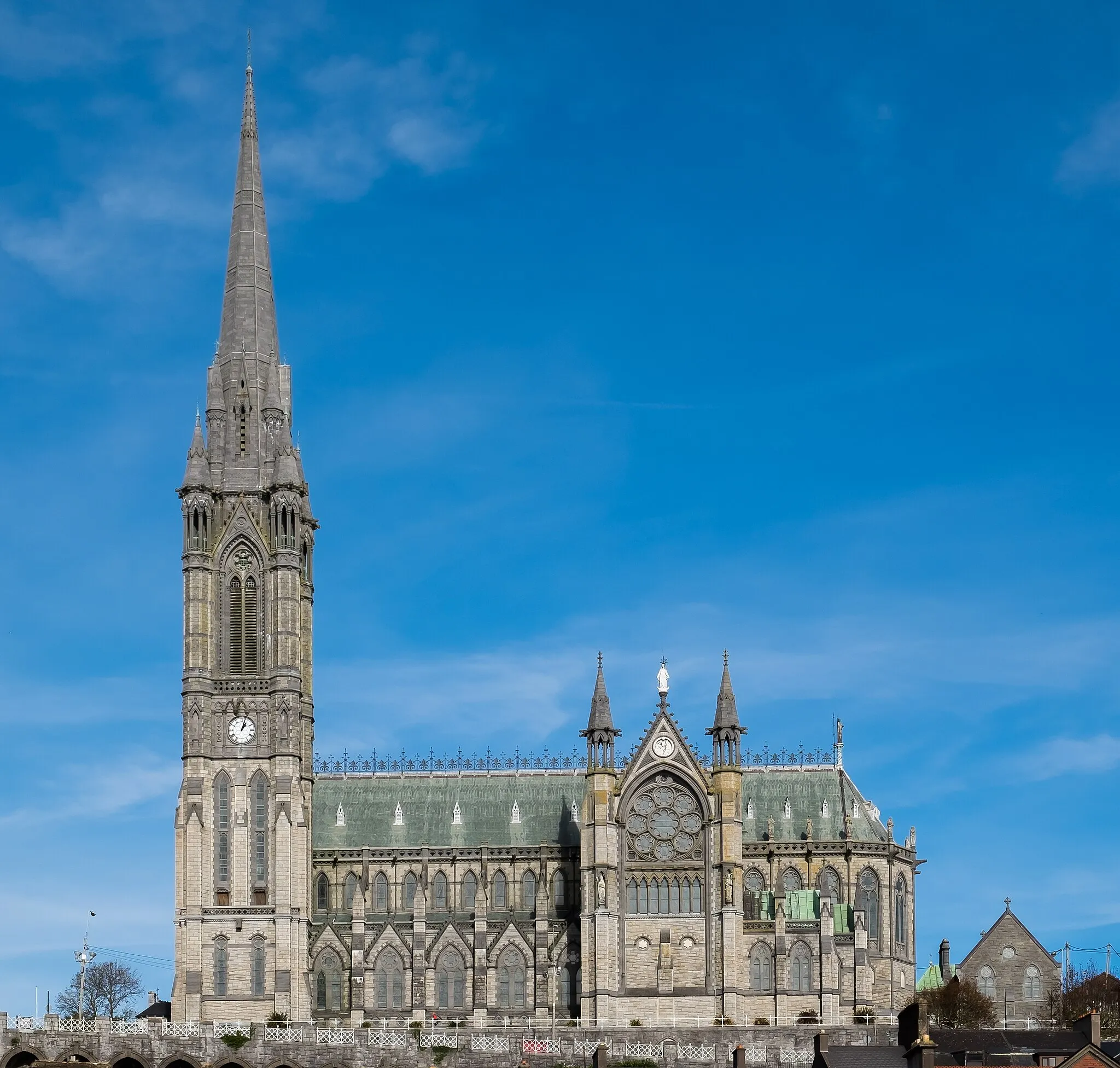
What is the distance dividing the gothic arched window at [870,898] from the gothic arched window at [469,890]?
82.6 feet

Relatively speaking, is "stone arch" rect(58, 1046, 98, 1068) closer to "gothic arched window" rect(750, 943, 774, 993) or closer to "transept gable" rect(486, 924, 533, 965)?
"transept gable" rect(486, 924, 533, 965)

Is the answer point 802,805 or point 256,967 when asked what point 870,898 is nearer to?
point 802,805

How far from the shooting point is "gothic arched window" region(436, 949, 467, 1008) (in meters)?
145

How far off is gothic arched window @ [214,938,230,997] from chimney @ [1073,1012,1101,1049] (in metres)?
54.1

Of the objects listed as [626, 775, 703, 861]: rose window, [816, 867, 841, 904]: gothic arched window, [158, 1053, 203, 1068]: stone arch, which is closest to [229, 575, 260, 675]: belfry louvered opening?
[626, 775, 703, 861]: rose window

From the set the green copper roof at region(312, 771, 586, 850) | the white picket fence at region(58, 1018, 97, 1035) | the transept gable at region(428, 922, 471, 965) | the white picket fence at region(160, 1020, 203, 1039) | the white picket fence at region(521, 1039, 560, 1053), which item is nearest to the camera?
the white picket fence at region(58, 1018, 97, 1035)

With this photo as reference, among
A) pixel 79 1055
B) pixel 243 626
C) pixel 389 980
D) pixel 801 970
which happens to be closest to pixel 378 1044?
pixel 79 1055

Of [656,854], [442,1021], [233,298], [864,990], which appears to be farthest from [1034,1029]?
[233,298]

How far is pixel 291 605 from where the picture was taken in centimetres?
14612

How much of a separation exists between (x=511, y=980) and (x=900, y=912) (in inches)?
1030

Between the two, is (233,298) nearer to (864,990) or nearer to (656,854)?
(656,854)

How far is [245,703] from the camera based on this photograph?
145 meters

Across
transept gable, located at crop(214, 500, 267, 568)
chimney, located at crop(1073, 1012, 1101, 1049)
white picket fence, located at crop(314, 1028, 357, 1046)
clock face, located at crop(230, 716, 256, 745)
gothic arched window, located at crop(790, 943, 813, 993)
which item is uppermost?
transept gable, located at crop(214, 500, 267, 568)

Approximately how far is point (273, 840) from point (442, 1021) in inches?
618
